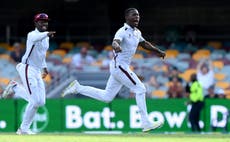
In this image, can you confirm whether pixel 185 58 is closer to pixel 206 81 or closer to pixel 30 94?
pixel 206 81

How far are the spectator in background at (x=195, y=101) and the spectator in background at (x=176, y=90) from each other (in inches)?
34.9

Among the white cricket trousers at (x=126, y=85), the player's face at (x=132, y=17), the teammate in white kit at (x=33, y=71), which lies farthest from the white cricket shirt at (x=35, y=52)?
the player's face at (x=132, y=17)

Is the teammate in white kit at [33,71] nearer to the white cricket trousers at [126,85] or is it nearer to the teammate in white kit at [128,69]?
the white cricket trousers at [126,85]

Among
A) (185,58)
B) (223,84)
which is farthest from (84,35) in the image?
(223,84)

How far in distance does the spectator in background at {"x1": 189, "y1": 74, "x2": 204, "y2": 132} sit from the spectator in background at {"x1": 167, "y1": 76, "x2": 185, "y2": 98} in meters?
0.89

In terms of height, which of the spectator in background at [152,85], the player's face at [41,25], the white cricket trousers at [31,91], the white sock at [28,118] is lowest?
the white sock at [28,118]

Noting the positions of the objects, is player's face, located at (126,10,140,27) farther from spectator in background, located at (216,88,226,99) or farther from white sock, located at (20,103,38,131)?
spectator in background, located at (216,88,226,99)

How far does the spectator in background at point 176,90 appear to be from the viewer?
22734mm

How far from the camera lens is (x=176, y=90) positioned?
2280 cm

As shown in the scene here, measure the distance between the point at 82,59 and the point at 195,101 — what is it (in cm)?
454

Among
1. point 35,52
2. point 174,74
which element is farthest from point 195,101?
point 35,52

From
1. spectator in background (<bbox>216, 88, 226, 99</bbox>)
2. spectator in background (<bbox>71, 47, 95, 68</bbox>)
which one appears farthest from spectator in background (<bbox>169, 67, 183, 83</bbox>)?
spectator in background (<bbox>71, 47, 95, 68</bbox>)

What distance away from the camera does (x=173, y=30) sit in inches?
1110

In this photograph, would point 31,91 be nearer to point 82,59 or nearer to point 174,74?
point 174,74
